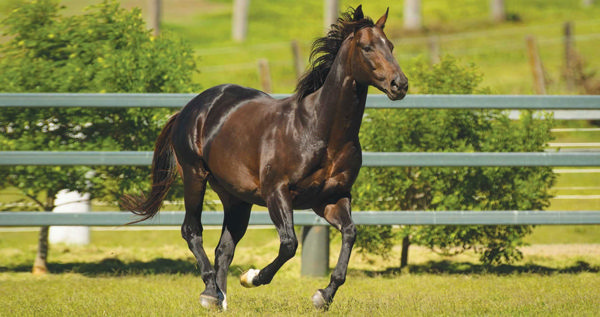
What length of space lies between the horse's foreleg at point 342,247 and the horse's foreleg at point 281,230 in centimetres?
31

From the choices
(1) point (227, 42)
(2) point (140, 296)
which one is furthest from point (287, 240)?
(1) point (227, 42)

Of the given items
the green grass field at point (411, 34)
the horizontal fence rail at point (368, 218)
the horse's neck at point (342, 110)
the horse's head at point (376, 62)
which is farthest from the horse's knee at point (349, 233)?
the green grass field at point (411, 34)

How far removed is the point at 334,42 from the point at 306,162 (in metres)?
0.93

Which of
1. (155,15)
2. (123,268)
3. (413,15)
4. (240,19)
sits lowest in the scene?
(240,19)

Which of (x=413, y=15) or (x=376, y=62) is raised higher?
Answer: (x=376, y=62)

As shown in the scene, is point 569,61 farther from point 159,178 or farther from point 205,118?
point 205,118

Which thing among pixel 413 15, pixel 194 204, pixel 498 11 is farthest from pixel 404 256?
pixel 498 11

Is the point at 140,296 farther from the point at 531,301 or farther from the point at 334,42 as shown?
the point at 531,301

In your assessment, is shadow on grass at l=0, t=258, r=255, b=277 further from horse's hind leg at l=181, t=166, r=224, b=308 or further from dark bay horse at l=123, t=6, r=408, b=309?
dark bay horse at l=123, t=6, r=408, b=309

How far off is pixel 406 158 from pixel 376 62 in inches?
91.8

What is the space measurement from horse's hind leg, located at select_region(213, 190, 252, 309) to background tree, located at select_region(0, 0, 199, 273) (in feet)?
5.56

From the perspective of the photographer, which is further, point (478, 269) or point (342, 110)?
point (478, 269)

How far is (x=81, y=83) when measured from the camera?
27.4 feet

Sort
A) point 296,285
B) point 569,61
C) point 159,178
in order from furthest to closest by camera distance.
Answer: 1. point 569,61
2. point 296,285
3. point 159,178
